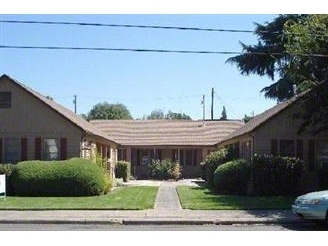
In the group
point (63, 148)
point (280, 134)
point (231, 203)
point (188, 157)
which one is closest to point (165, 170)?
point (188, 157)

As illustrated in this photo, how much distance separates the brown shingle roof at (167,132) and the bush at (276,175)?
21152mm

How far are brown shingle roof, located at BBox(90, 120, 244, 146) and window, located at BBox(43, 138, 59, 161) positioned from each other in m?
18.7

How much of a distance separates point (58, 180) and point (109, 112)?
79.4 m

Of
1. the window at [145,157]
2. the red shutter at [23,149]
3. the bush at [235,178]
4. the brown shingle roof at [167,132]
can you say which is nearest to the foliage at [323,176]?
the bush at [235,178]

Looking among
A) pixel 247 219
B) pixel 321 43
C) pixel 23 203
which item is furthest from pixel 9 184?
pixel 321 43

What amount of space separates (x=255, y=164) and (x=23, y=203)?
10.1 meters

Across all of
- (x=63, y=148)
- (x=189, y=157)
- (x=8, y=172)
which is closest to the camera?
(x=8, y=172)

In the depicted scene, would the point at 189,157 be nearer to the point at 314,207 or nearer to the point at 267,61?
the point at 267,61

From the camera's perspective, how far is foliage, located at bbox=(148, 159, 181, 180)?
42250 mm

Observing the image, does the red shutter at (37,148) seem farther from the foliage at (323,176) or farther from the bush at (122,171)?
the foliage at (323,176)

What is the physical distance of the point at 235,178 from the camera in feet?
81.6

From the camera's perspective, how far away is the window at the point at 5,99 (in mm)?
27391

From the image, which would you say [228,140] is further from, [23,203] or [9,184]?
[23,203]

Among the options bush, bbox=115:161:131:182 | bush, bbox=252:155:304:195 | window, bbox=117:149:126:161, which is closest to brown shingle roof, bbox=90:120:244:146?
window, bbox=117:149:126:161
